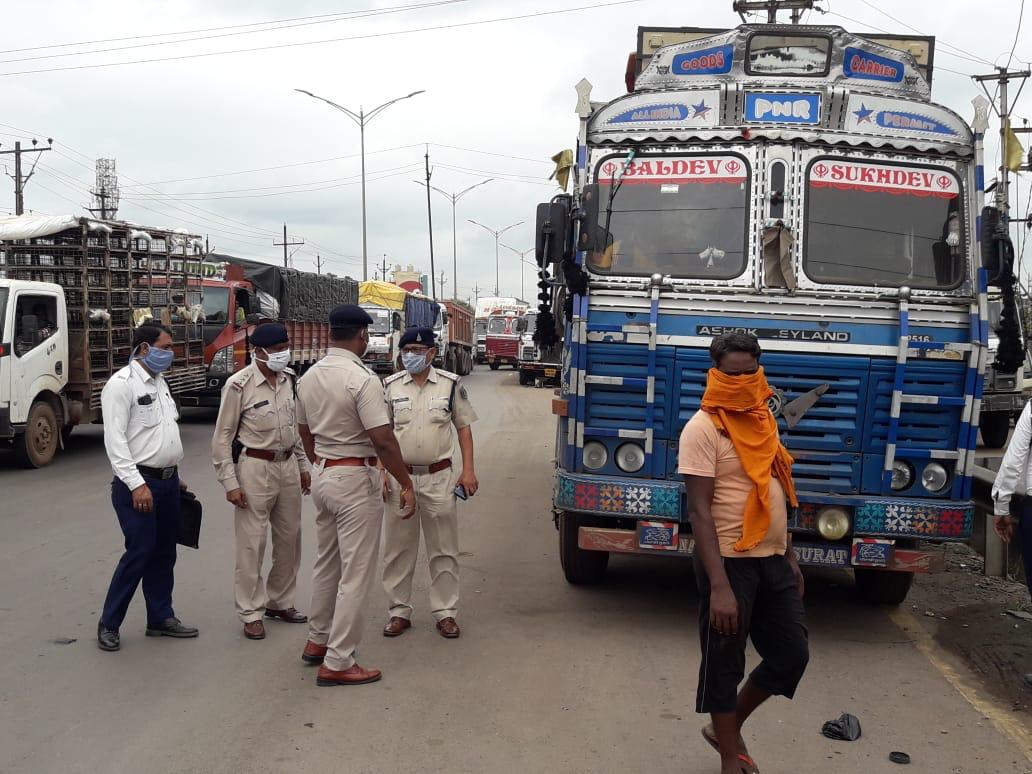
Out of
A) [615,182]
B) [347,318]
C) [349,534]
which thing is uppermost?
[615,182]

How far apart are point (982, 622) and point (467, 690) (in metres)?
3.71

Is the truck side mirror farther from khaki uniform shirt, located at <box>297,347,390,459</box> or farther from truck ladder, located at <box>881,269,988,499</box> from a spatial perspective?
truck ladder, located at <box>881,269,988,499</box>

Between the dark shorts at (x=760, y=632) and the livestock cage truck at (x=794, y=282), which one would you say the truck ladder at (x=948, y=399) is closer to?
the livestock cage truck at (x=794, y=282)

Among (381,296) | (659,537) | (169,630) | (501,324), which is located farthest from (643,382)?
(501,324)

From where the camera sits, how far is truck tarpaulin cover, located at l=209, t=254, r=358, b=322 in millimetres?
22234

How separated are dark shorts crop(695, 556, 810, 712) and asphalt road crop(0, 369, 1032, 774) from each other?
0.51 meters

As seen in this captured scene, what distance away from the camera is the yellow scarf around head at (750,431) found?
3.80 m

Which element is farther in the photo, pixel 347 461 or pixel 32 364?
pixel 32 364

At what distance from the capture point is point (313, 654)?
5.34m

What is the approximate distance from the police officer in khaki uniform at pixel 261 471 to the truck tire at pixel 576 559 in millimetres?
1783

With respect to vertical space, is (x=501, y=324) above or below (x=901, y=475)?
above

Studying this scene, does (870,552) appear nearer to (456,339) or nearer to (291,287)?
(291,287)

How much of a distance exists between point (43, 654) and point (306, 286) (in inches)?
750

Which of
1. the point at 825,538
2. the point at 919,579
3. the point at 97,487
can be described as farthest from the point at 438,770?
the point at 97,487
